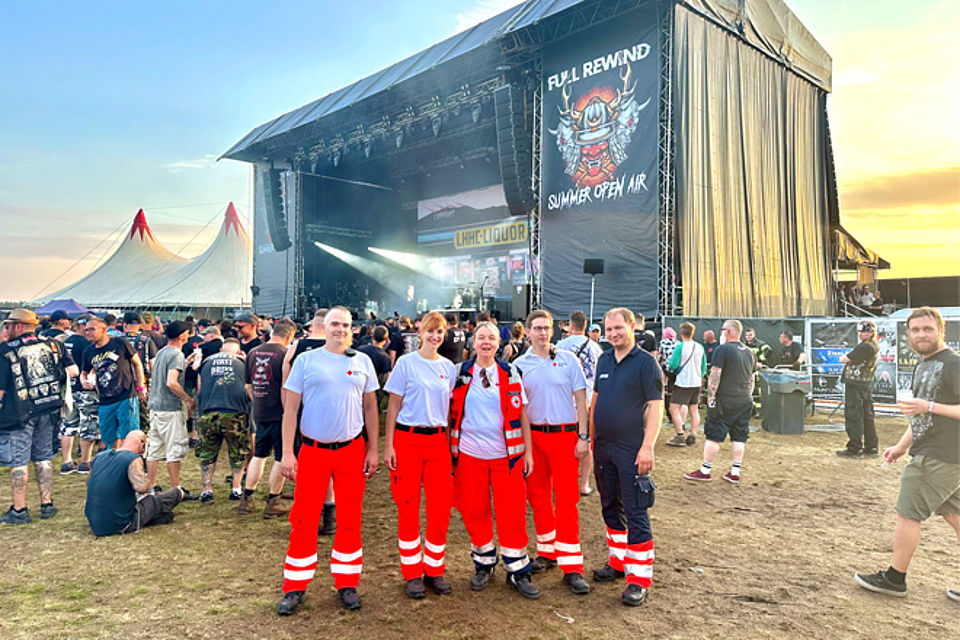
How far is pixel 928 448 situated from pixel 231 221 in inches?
1266

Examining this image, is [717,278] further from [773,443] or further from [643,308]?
[773,443]

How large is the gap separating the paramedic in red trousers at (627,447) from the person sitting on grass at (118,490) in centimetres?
362

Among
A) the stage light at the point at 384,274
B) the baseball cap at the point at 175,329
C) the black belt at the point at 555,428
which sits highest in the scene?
the stage light at the point at 384,274

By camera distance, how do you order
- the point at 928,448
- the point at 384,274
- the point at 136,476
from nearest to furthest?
1. the point at 928,448
2. the point at 136,476
3. the point at 384,274

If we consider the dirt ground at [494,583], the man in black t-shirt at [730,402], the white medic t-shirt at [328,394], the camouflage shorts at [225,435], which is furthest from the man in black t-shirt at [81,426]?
the man in black t-shirt at [730,402]

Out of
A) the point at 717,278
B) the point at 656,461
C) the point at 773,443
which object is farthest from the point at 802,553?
the point at 717,278

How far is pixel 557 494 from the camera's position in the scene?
3.58 m

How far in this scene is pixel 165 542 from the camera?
4312 mm

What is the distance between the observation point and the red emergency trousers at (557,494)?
3516 mm

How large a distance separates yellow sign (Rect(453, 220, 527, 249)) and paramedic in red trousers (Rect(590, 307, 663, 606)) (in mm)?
18590

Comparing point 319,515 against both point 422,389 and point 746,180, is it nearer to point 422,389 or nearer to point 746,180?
point 422,389

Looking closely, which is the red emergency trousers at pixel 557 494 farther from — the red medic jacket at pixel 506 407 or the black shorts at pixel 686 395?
the black shorts at pixel 686 395

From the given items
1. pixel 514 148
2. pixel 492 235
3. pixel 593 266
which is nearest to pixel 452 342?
pixel 593 266

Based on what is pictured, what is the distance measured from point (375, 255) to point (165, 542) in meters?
23.6
